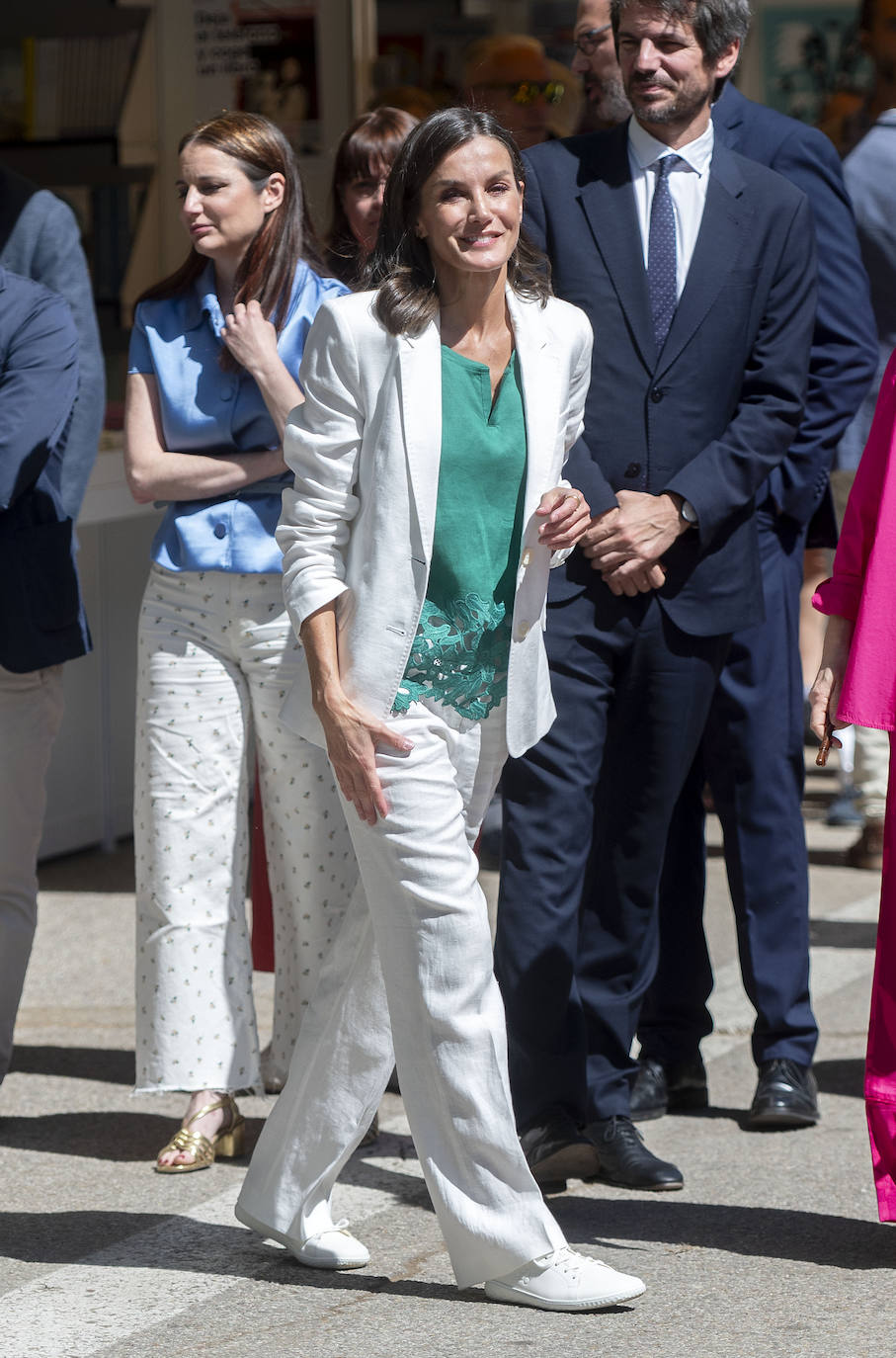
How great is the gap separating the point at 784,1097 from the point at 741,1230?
2.23ft

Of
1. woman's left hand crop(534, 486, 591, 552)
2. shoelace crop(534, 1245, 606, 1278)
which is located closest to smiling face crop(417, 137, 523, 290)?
woman's left hand crop(534, 486, 591, 552)

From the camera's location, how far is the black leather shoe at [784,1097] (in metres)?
4.66

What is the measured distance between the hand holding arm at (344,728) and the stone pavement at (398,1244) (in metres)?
0.82

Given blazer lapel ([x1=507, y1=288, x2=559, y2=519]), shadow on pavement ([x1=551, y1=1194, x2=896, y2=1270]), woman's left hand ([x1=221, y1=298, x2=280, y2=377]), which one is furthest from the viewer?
woman's left hand ([x1=221, y1=298, x2=280, y2=377])

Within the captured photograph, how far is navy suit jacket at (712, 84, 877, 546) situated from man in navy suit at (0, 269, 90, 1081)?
1502mm

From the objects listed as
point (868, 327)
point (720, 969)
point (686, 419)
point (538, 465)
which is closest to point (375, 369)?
point (538, 465)

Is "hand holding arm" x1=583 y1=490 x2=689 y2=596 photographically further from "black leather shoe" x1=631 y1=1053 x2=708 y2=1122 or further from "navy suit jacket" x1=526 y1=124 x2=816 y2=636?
"black leather shoe" x1=631 y1=1053 x2=708 y2=1122

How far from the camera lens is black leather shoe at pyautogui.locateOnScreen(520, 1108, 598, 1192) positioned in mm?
4273

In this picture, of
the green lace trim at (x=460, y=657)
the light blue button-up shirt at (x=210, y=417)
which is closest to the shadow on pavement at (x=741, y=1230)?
the green lace trim at (x=460, y=657)

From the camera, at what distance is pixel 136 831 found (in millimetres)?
4562

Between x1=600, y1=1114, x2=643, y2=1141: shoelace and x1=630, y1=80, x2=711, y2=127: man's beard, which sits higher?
x1=630, y1=80, x2=711, y2=127: man's beard

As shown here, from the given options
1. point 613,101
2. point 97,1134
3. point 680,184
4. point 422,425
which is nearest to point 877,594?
point 422,425

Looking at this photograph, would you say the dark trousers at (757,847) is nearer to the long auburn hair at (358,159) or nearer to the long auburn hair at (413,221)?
the long auburn hair at (358,159)

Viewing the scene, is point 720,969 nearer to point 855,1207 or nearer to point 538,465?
point 855,1207
